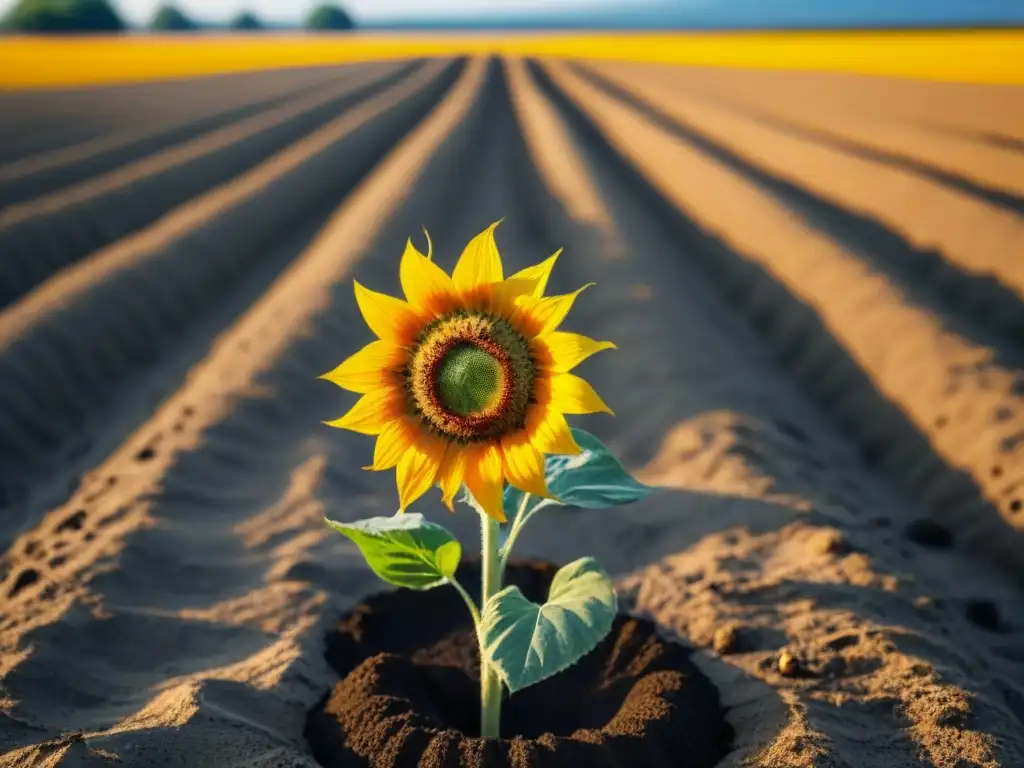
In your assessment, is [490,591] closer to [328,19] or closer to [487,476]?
[487,476]

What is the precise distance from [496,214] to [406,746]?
25.1ft

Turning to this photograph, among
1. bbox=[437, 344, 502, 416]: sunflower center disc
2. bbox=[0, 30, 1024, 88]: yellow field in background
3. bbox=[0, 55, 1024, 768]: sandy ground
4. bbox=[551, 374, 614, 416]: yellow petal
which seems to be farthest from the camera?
bbox=[0, 30, 1024, 88]: yellow field in background

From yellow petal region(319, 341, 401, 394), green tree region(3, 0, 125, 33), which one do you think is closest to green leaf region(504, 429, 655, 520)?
yellow petal region(319, 341, 401, 394)

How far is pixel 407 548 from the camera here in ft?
5.69

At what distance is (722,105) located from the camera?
16422mm

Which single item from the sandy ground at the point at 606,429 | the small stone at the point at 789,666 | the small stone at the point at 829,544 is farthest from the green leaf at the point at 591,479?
the small stone at the point at 829,544

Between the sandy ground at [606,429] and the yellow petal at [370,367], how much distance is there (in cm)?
98

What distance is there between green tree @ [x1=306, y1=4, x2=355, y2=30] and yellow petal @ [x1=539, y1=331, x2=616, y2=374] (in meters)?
78.0

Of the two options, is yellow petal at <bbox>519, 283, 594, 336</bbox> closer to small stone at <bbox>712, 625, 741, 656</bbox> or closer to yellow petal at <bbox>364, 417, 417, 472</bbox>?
yellow petal at <bbox>364, 417, 417, 472</bbox>

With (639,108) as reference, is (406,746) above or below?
below

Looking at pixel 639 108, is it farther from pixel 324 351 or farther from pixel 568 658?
pixel 568 658

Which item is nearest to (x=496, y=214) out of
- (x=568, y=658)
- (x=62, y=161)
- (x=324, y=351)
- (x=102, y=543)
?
(x=324, y=351)

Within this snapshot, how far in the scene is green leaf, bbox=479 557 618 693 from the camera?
1448 mm

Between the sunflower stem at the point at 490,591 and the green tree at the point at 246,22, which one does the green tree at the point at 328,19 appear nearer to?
the green tree at the point at 246,22
